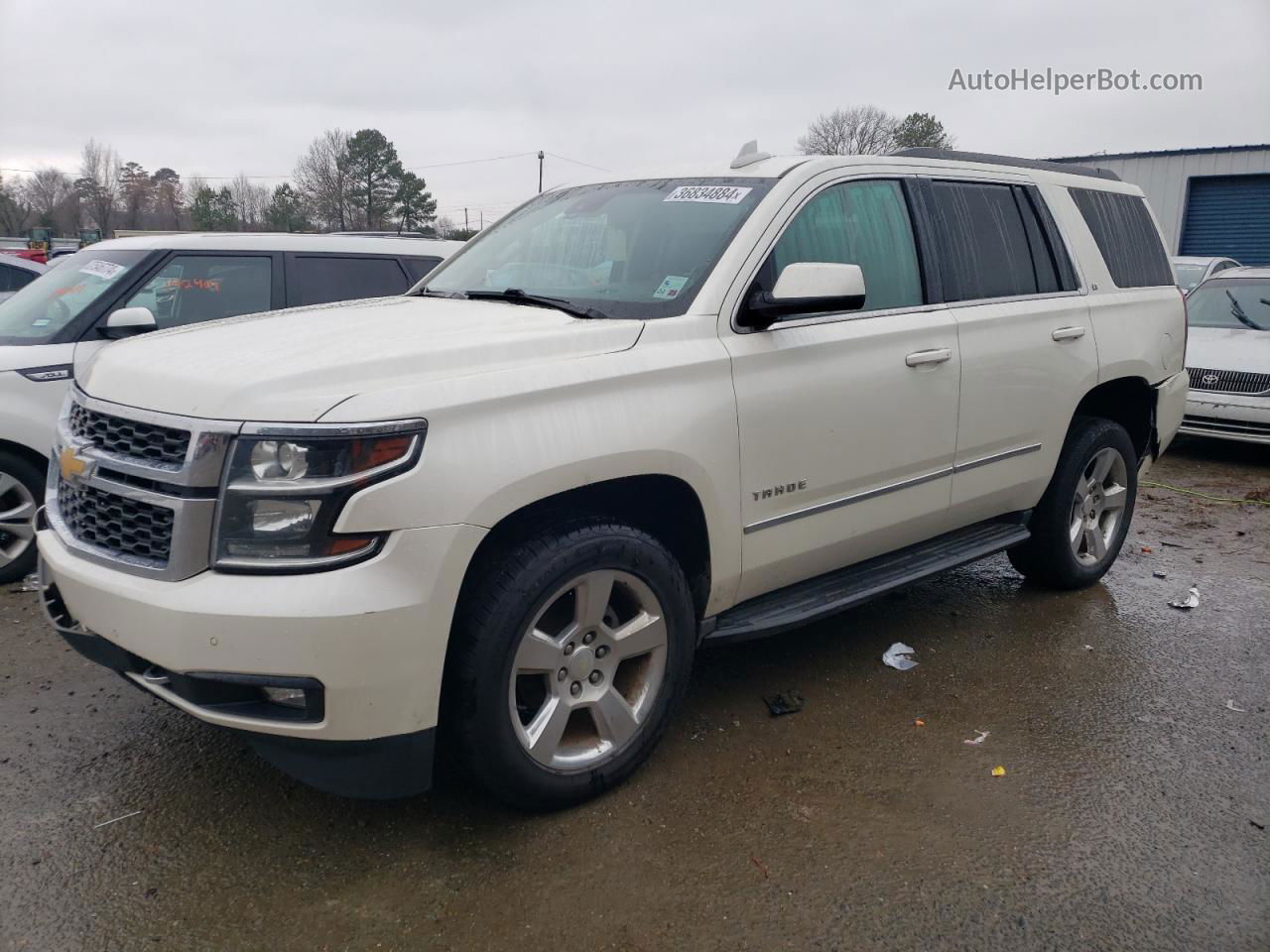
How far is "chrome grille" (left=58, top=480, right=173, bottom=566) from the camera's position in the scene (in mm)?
2418

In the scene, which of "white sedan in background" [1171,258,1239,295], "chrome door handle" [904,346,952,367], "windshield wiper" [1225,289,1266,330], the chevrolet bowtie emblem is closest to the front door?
"chrome door handle" [904,346,952,367]

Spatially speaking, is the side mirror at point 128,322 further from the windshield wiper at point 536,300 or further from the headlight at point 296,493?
the headlight at point 296,493

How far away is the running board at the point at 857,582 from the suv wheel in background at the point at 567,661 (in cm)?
28

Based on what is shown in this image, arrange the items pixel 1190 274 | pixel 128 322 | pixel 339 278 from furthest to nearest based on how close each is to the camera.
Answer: pixel 1190 274 → pixel 339 278 → pixel 128 322

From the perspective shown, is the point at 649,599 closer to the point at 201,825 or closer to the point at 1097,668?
the point at 201,825

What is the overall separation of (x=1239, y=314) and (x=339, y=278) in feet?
26.4

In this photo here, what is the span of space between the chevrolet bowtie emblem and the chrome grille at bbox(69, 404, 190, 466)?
0.17 feet

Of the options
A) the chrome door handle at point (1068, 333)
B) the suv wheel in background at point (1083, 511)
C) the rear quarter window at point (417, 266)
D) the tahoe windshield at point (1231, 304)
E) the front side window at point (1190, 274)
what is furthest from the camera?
the front side window at point (1190, 274)

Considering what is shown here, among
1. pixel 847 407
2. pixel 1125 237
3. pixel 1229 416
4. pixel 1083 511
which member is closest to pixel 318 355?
pixel 847 407

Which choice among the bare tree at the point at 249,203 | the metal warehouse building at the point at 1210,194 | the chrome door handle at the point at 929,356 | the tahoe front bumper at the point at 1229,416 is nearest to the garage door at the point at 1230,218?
the metal warehouse building at the point at 1210,194

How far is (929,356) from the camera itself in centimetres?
364

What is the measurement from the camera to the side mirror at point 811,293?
2996 millimetres

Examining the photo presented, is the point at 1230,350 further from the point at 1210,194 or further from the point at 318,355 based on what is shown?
the point at 1210,194

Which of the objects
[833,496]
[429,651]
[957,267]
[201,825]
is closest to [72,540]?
[201,825]
